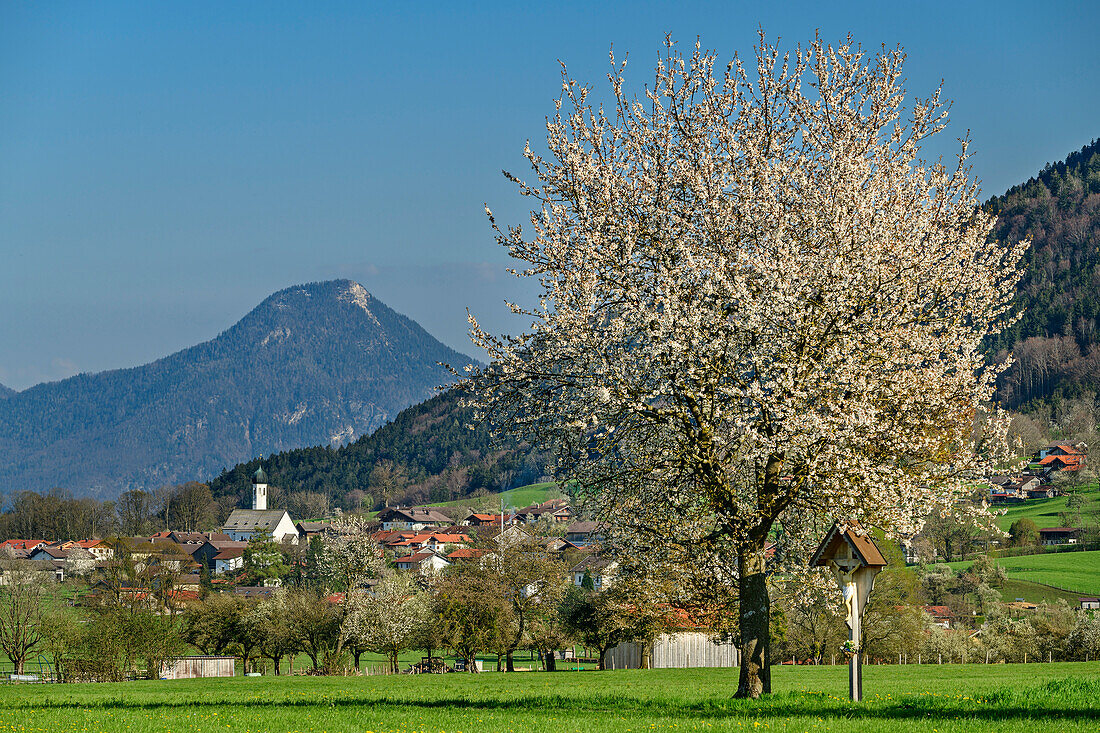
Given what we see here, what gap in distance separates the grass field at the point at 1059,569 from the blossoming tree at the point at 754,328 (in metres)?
71.6

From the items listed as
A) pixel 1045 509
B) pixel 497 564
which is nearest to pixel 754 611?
pixel 497 564

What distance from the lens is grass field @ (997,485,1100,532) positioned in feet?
374

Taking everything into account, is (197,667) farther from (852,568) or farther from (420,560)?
(420,560)

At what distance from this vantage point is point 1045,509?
12462cm

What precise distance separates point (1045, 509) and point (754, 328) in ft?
413

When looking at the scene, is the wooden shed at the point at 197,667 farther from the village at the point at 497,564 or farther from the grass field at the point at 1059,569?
the grass field at the point at 1059,569

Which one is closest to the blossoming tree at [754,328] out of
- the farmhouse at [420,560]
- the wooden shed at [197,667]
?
the wooden shed at [197,667]

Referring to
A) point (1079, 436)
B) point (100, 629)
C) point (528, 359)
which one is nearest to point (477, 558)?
point (100, 629)

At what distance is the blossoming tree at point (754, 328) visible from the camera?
15742 mm

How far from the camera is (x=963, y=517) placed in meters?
17.3

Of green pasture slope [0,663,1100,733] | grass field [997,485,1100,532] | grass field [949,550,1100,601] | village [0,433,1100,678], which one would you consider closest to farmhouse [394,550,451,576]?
village [0,433,1100,678]

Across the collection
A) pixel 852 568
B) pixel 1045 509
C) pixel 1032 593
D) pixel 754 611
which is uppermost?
pixel 852 568

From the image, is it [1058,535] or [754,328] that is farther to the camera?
[1058,535]

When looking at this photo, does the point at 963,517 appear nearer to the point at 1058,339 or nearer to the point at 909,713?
the point at 909,713
